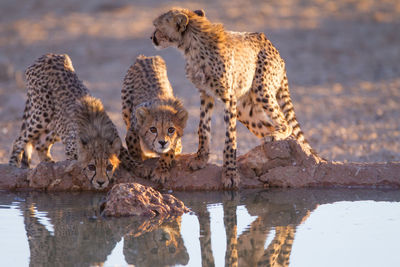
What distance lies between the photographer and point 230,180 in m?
5.87

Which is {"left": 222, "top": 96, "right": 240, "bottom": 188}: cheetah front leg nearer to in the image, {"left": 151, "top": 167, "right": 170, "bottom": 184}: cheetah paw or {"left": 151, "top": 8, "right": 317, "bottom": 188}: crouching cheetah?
{"left": 151, "top": 8, "right": 317, "bottom": 188}: crouching cheetah

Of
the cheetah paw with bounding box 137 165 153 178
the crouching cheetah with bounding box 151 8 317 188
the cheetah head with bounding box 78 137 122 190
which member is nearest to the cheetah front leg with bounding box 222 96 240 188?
the crouching cheetah with bounding box 151 8 317 188

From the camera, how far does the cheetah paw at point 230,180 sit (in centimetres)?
586

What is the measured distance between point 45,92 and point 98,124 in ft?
4.17

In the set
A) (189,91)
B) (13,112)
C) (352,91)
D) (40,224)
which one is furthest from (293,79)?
(40,224)

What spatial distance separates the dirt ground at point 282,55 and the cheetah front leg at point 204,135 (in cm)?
150

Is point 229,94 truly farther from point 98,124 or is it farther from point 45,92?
point 45,92

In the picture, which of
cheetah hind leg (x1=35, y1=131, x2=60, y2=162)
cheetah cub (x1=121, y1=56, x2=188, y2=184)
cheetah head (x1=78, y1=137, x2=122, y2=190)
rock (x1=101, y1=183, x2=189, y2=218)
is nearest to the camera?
rock (x1=101, y1=183, x2=189, y2=218)

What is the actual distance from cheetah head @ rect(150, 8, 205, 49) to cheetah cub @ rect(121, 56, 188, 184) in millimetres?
→ 497

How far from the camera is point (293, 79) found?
12.9 metres

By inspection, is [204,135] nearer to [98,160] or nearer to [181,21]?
[181,21]

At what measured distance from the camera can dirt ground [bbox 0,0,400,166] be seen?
918 centimetres

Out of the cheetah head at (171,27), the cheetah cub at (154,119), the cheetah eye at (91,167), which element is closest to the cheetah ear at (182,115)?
the cheetah cub at (154,119)

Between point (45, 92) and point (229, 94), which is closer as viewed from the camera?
point (229, 94)
